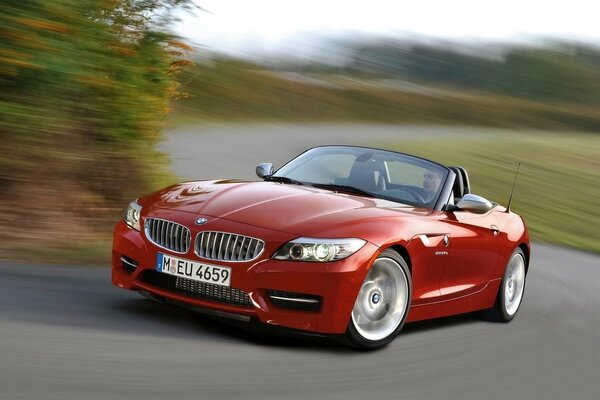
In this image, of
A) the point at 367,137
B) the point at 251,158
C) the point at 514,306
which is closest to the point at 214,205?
the point at 514,306

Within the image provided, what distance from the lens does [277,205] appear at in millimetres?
6828

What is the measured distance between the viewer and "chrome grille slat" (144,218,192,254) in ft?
21.5

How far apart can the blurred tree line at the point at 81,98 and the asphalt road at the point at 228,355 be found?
74.5 inches

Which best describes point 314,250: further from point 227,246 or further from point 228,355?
point 228,355

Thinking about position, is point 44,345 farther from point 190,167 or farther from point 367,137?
point 367,137

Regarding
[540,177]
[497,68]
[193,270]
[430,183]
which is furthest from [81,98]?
[497,68]

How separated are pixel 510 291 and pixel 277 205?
2851mm

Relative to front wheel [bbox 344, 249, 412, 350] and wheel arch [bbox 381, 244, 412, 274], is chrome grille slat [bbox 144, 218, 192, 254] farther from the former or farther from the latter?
wheel arch [bbox 381, 244, 412, 274]

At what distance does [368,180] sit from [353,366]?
2.11 m

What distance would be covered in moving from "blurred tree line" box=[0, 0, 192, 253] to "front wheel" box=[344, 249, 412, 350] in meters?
4.18

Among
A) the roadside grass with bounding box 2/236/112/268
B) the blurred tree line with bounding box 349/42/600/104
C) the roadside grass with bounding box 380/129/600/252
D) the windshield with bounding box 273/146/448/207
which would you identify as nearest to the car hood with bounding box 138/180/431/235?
the windshield with bounding box 273/146/448/207

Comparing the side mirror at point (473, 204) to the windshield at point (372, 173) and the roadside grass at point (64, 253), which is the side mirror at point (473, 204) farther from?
the roadside grass at point (64, 253)

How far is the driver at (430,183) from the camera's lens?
800cm

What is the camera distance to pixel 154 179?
1235cm
